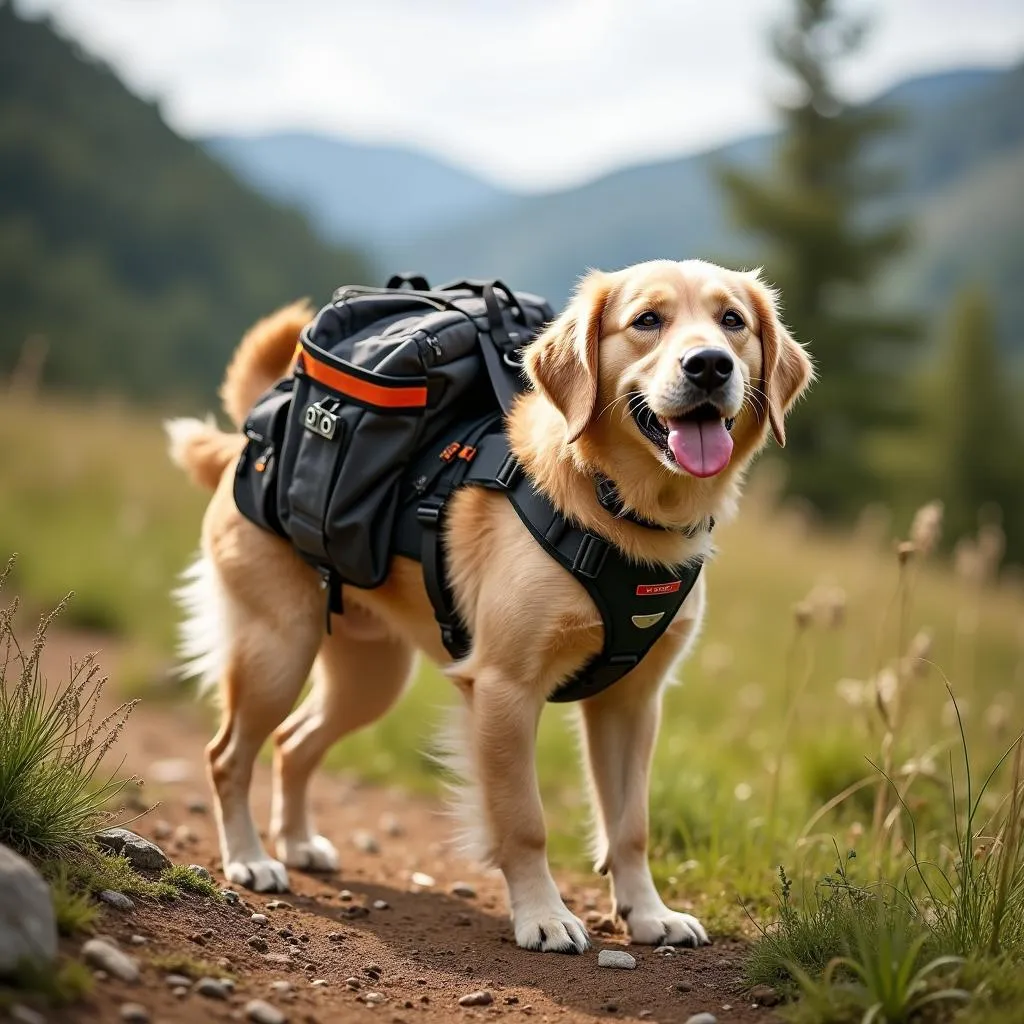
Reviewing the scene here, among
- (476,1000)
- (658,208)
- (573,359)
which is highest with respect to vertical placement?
(658,208)

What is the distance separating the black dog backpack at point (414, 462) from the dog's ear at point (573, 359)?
0.24 m

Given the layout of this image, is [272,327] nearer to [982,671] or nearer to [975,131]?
[982,671]

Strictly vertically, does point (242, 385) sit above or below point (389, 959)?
above

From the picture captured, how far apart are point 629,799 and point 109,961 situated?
5.67 feet

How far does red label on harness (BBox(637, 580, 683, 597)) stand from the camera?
3.37 m

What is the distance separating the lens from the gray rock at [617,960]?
10.8 feet

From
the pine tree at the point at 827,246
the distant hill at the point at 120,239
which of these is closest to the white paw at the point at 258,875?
the pine tree at the point at 827,246

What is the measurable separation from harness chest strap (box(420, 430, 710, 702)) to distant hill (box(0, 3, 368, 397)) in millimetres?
34371

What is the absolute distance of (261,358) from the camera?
180 inches

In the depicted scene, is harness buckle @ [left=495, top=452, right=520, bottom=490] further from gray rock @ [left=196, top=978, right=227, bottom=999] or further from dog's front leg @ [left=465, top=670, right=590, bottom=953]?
gray rock @ [left=196, top=978, right=227, bottom=999]

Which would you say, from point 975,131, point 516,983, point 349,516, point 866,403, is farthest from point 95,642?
point 975,131

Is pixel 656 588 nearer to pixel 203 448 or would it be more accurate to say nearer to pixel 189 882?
pixel 189 882

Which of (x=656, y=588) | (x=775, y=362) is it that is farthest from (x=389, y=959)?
(x=775, y=362)

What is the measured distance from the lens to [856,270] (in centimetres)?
2986
